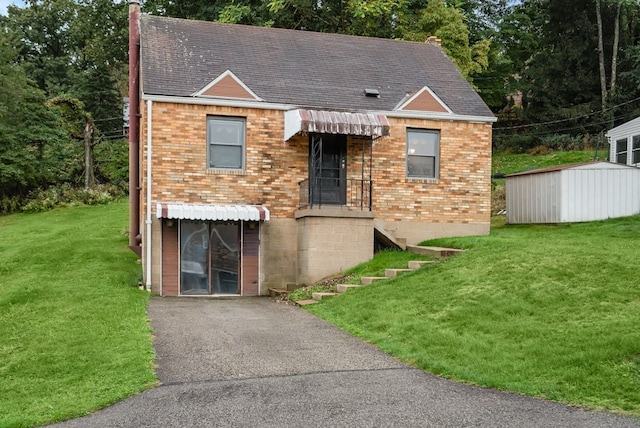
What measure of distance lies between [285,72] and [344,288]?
23.8 ft

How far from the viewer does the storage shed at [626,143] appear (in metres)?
25.8

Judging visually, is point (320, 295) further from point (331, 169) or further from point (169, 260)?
point (331, 169)

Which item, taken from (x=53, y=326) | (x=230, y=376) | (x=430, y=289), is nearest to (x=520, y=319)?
(x=430, y=289)

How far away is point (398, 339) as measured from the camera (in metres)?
9.68

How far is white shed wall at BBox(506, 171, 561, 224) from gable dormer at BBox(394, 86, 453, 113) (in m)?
4.22

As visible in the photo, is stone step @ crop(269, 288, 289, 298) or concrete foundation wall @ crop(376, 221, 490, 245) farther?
concrete foundation wall @ crop(376, 221, 490, 245)

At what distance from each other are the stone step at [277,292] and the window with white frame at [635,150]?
16744 millimetres

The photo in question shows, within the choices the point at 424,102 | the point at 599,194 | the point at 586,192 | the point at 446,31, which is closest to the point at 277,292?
the point at 424,102

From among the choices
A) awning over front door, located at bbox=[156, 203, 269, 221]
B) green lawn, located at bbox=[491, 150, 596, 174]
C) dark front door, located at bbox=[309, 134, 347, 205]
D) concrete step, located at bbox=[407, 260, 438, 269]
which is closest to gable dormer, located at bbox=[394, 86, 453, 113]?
dark front door, located at bbox=[309, 134, 347, 205]

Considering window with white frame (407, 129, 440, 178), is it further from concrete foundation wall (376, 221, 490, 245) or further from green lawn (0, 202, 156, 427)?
green lawn (0, 202, 156, 427)

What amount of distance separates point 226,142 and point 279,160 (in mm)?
1473

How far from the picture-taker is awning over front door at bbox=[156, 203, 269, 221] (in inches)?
607

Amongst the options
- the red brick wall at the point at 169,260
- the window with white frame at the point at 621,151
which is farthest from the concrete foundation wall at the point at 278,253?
the window with white frame at the point at 621,151

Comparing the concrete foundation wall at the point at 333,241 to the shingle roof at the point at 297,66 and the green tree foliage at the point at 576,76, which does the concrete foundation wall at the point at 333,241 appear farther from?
the green tree foliage at the point at 576,76
